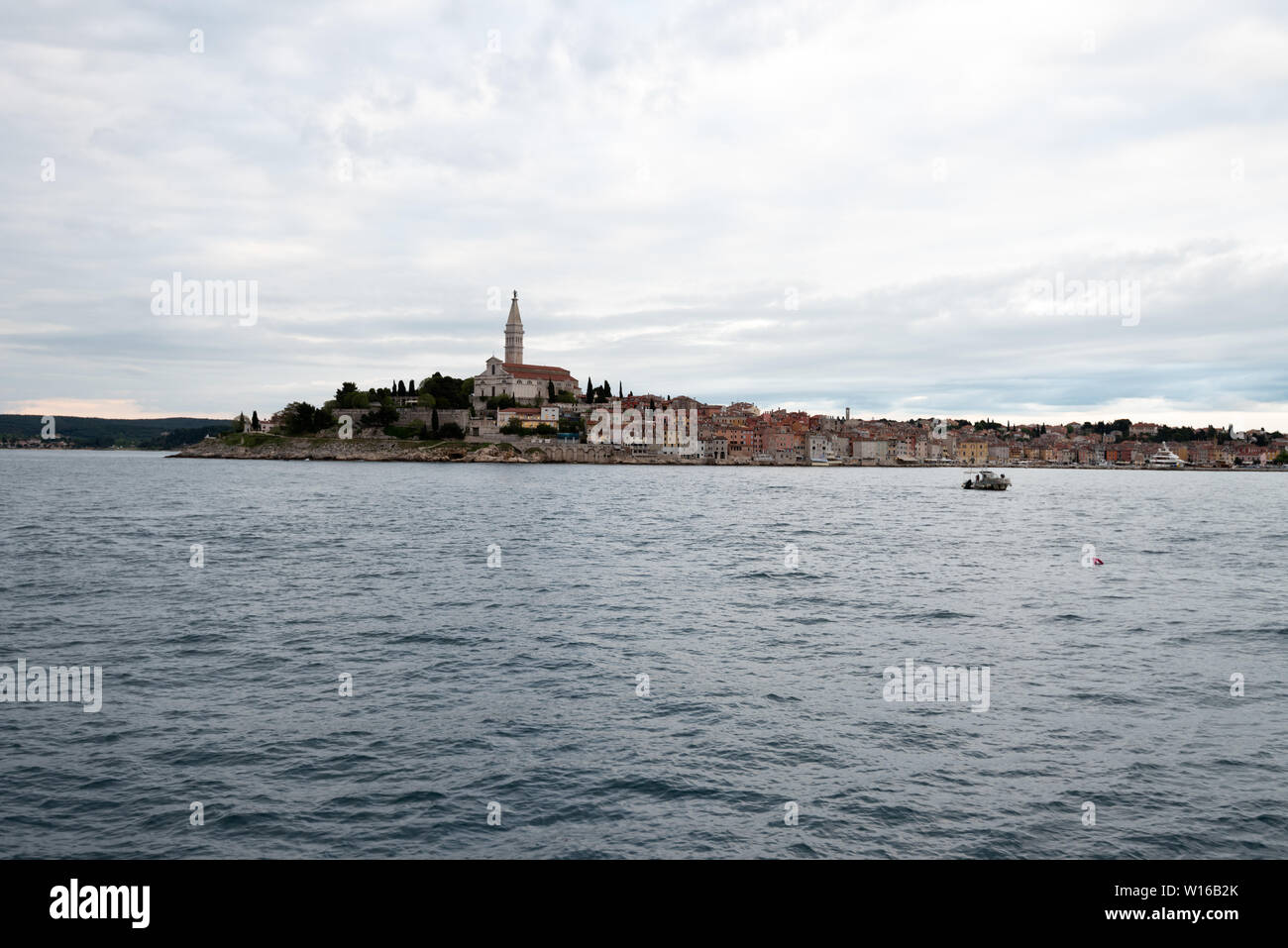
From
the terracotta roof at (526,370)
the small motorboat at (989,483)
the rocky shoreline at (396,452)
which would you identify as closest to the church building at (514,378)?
the terracotta roof at (526,370)

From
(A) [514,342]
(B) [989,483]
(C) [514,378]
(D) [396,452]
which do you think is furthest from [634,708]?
(A) [514,342]

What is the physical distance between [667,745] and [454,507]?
5454 centimetres

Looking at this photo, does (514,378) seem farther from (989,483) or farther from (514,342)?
(989,483)

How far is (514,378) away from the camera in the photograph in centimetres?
18688

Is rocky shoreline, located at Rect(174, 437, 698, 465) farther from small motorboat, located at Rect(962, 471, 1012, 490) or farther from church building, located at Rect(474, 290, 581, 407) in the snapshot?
small motorboat, located at Rect(962, 471, 1012, 490)

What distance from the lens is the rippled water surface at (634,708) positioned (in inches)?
394

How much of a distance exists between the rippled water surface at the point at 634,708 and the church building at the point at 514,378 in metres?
152

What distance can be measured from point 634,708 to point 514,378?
17630cm

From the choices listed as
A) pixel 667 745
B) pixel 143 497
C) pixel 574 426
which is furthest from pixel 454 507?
pixel 574 426

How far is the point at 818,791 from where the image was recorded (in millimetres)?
11047

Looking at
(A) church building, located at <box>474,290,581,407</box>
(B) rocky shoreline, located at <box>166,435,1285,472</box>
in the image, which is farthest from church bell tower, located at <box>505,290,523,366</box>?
(B) rocky shoreline, located at <box>166,435,1285,472</box>

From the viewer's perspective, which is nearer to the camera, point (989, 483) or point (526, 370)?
point (989, 483)

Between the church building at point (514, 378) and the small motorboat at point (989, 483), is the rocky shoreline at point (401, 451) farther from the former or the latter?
the small motorboat at point (989, 483)
